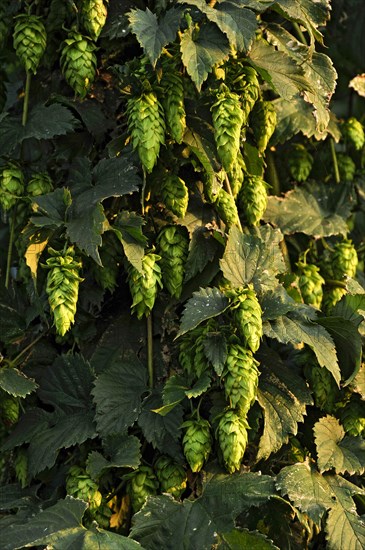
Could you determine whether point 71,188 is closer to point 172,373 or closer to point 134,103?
point 134,103

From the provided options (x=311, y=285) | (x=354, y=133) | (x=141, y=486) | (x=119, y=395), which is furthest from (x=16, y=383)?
(x=354, y=133)

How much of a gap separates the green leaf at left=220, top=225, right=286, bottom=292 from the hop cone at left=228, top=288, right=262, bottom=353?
7 cm

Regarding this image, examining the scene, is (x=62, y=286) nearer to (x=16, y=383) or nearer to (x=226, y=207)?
(x=16, y=383)

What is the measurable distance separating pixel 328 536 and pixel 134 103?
91 centimetres

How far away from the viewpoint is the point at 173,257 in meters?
1.88

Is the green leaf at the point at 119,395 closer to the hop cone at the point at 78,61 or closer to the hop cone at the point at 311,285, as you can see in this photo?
the hop cone at the point at 311,285

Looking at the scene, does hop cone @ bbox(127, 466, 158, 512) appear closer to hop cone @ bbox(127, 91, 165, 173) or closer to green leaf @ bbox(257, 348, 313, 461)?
green leaf @ bbox(257, 348, 313, 461)

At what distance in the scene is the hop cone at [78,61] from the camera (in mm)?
1896

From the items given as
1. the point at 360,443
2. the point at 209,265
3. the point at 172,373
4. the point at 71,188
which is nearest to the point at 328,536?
the point at 360,443

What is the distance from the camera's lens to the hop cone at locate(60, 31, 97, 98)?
6.22ft

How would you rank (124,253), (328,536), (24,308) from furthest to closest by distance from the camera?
1. (24,308)
2. (124,253)
3. (328,536)

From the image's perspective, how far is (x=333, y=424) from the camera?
1.95 m

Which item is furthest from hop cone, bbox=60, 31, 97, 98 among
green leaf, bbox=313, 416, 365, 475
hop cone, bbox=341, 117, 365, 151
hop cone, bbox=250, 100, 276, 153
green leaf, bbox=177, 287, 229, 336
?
green leaf, bbox=313, 416, 365, 475

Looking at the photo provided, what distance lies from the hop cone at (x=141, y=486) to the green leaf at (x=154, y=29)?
0.79 metres
